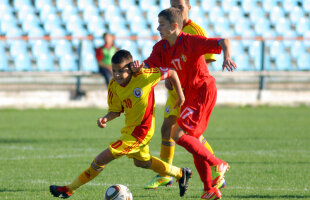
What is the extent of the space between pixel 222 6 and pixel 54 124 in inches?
406

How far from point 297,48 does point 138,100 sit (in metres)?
15.7

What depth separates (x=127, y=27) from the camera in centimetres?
2028

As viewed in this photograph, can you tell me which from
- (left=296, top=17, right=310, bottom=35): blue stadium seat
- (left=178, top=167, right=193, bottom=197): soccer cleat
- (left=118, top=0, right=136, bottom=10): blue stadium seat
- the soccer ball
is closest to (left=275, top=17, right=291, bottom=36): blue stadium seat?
(left=296, top=17, right=310, bottom=35): blue stadium seat

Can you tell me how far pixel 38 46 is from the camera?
1783 cm

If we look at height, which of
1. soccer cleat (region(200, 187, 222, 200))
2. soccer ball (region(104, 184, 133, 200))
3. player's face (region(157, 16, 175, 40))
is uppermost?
player's face (region(157, 16, 175, 40))

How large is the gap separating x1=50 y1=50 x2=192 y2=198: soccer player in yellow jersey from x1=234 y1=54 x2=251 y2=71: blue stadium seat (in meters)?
14.0

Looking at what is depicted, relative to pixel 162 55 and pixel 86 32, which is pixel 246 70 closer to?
pixel 86 32

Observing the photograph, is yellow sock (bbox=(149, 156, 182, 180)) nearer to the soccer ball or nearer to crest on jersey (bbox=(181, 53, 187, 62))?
the soccer ball

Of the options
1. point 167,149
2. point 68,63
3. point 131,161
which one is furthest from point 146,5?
point 167,149

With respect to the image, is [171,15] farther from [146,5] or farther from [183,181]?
[146,5]

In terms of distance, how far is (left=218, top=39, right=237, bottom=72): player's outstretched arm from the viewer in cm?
520

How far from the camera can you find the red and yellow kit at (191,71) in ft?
18.8

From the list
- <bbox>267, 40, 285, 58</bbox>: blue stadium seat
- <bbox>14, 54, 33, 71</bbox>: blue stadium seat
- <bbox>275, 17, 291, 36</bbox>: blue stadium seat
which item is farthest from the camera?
<bbox>275, 17, 291, 36</bbox>: blue stadium seat

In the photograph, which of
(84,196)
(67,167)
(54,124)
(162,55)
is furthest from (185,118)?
(54,124)
